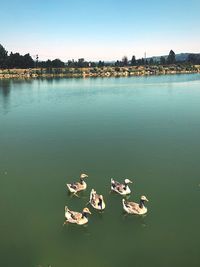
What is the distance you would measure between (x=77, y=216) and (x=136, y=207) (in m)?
2.86

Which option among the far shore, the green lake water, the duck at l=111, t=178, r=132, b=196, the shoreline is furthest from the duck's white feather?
the far shore

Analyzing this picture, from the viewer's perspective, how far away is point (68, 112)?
44250 mm

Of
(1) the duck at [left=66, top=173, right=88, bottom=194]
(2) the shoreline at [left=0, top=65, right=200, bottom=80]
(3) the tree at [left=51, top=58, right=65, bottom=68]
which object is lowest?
(1) the duck at [left=66, top=173, right=88, bottom=194]

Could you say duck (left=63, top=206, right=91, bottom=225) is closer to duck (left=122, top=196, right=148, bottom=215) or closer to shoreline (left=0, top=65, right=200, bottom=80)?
duck (left=122, top=196, right=148, bottom=215)

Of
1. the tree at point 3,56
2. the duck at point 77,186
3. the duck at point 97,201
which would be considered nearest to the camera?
the duck at point 97,201

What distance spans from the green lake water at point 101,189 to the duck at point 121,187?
322 mm

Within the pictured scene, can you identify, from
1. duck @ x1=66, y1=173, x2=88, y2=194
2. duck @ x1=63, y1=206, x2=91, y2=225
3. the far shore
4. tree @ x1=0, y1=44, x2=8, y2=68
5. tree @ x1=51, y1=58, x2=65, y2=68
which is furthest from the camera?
tree @ x1=51, y1=58, x2=65, y2=68

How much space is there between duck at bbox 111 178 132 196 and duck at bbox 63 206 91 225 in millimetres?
2931

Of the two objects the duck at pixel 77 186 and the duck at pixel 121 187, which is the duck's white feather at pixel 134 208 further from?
the duck at pixel 77 186

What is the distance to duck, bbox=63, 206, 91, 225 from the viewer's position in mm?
15102

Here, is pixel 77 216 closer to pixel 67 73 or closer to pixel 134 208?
pixel 134 208

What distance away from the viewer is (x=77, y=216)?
49.7 ft

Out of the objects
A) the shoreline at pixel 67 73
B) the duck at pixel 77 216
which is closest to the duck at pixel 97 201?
the duck at pixel 77 216

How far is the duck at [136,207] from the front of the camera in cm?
1591
